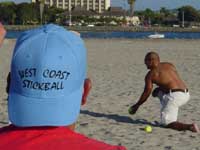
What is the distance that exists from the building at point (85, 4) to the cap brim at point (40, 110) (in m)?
172

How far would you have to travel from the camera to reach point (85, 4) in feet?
599

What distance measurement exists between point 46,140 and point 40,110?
0.09 metres

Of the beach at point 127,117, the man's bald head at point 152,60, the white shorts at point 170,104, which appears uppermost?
the man's bald head at point 152,60

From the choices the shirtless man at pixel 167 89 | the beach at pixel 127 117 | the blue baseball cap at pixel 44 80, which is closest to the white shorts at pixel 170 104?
the shirtless man at pixel 167 89

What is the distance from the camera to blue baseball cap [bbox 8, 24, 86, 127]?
1585 millimetres

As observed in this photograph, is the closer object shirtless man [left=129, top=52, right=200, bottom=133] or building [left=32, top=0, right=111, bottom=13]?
shirtless man [left=129, top=52, right=200, bottom=133]

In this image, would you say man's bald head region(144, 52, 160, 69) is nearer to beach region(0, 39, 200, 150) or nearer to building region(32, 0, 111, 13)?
beach region(0, 39, 200, 150)

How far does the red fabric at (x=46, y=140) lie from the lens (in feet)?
5.10

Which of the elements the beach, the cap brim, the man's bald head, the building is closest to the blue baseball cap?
the cap brim

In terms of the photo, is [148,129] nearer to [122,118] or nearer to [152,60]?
[152,60]

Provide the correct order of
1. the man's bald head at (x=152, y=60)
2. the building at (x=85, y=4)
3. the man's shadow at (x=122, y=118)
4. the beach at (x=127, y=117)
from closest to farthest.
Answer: the beach at (x=127, y=117), the man's bald head at (x=152, y=60), the man's shadow at (x=122, y=118), the building at (x=85, y=4)

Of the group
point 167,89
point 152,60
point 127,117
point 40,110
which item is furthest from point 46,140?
Answer: point 127,117

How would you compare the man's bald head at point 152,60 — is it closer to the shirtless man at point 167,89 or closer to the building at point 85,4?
the shirtless man at point 167,89

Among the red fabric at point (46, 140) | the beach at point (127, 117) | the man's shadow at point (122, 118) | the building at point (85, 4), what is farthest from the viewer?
the building at point (85, 4)
